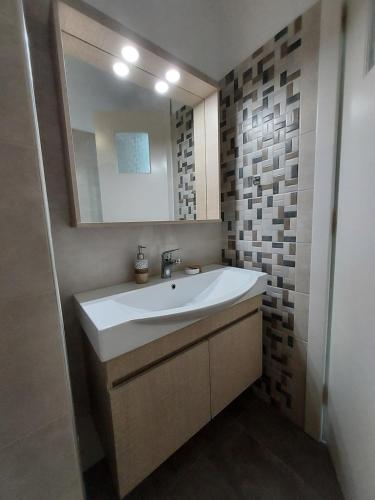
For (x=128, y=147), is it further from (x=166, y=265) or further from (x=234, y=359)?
(x=234, y=359)

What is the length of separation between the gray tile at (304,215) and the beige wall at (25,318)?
1.03m

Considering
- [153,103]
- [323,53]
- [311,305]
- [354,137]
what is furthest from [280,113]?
[311,305]

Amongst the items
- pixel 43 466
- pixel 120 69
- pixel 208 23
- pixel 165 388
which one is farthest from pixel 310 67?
pixel 43 466

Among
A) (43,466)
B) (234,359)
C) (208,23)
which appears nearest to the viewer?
(43,466)

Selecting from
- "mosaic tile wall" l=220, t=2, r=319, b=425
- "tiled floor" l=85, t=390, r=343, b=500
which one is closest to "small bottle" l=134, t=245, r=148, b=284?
"mosaic tile wall" l=220, t=2, r=319, b=425

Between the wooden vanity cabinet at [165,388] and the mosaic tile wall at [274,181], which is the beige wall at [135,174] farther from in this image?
the wooden vanity cabinet at [165,388]

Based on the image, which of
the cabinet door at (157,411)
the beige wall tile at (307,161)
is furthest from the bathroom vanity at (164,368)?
the beige wall tile at (307,161)

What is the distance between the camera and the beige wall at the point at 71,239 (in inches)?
31.9

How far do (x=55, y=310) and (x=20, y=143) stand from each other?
38cm

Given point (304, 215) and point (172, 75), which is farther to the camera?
point (172, 75)

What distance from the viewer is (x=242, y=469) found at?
957 millimetres

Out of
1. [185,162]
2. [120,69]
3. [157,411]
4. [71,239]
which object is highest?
[120,69]

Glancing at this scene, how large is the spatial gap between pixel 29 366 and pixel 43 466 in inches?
11.2

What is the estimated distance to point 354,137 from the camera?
0.75m
